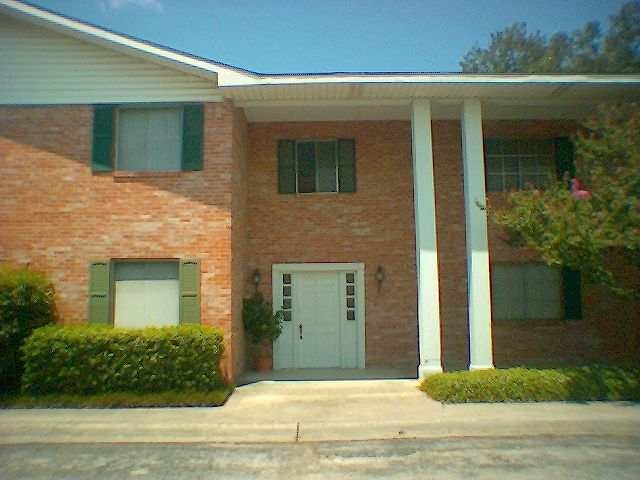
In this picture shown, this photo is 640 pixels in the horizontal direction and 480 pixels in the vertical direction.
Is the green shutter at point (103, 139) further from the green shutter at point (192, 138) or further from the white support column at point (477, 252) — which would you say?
the white support column at point (477, 252)

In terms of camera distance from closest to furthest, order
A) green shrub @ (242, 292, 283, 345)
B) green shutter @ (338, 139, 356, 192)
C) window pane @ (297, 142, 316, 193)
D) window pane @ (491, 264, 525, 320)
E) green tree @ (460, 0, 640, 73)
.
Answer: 1. green shrub @ (242, 292, 283, 345)
2. window pane @ (491, 264, 525, 320)
3. green shutter @ (338, 139, 356, 192)
4. window pane @ (297, 142, 316, 193)
5. green tree @ (460, 0, 640, 73)

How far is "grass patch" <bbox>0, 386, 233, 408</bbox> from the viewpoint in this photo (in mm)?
8242

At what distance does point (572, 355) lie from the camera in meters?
11.3

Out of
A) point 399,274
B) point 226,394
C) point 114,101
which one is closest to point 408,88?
point 399,274

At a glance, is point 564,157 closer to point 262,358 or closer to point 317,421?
point 262,358

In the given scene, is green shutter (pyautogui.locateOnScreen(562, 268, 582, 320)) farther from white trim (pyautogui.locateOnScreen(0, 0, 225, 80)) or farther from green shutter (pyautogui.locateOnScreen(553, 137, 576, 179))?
white trim (pyautogui.locateOnScreen(0, 0, 225, 80))

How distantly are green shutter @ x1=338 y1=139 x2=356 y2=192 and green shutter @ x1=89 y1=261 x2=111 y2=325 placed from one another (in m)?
5.18

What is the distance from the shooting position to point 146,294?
9688 millimetres

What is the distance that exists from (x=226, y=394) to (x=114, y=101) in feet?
19.2

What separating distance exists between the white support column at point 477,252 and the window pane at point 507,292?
6.66 feet

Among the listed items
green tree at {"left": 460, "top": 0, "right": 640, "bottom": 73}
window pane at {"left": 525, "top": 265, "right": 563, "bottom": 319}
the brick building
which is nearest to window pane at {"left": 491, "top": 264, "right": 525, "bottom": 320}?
window pane at {"left": 525, "top": 265, "right": 563, "bottom": 319}

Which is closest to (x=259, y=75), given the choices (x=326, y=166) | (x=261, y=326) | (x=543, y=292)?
(x=326, y=166)

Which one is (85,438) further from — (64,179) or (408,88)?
(408,88)

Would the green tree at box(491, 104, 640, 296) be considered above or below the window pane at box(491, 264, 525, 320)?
above
